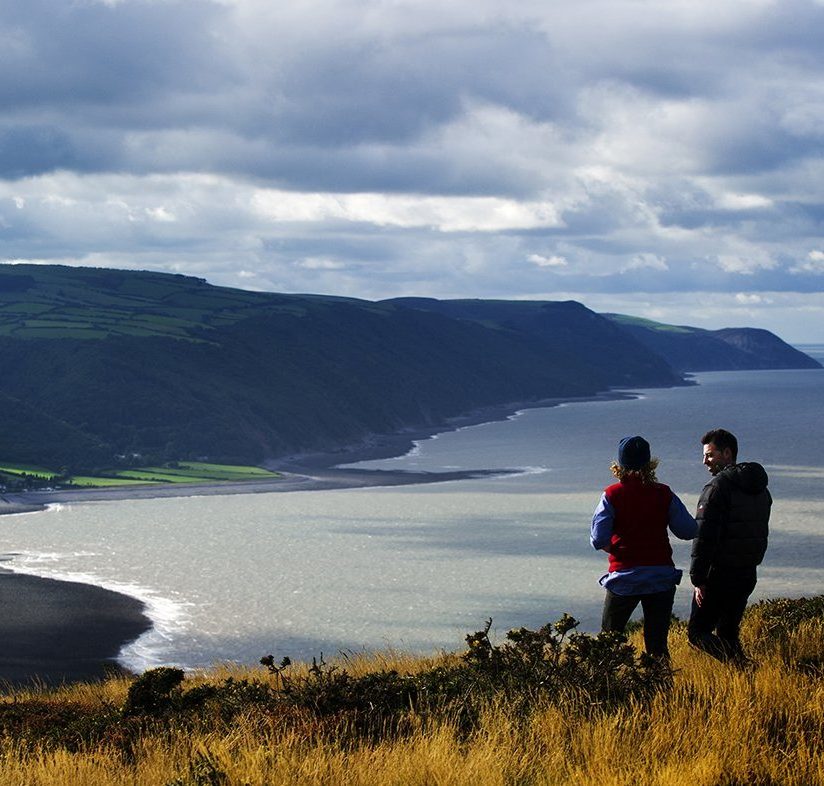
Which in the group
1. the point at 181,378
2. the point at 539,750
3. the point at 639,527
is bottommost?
the point at 539,750

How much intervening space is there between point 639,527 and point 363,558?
53228 mm

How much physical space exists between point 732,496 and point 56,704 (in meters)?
7.88

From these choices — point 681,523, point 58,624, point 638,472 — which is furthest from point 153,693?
point 58,624

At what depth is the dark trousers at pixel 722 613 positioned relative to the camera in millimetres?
10203

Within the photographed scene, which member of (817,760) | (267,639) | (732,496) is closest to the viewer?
(817,760)

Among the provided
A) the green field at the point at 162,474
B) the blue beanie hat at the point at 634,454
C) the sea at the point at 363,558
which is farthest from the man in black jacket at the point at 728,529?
the green field at the point at 162,474

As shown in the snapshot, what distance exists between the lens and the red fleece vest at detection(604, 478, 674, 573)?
9945 millimetres

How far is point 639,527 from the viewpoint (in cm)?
998

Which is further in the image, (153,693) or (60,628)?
(60,628)

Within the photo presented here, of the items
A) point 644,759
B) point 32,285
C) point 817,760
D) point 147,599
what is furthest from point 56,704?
point 32,285

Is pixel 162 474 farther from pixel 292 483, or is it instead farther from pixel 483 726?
pixel 483 726

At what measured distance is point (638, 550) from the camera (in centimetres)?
1000

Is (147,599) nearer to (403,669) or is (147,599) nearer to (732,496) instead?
(403,669)

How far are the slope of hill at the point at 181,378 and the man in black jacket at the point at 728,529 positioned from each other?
10759cm
